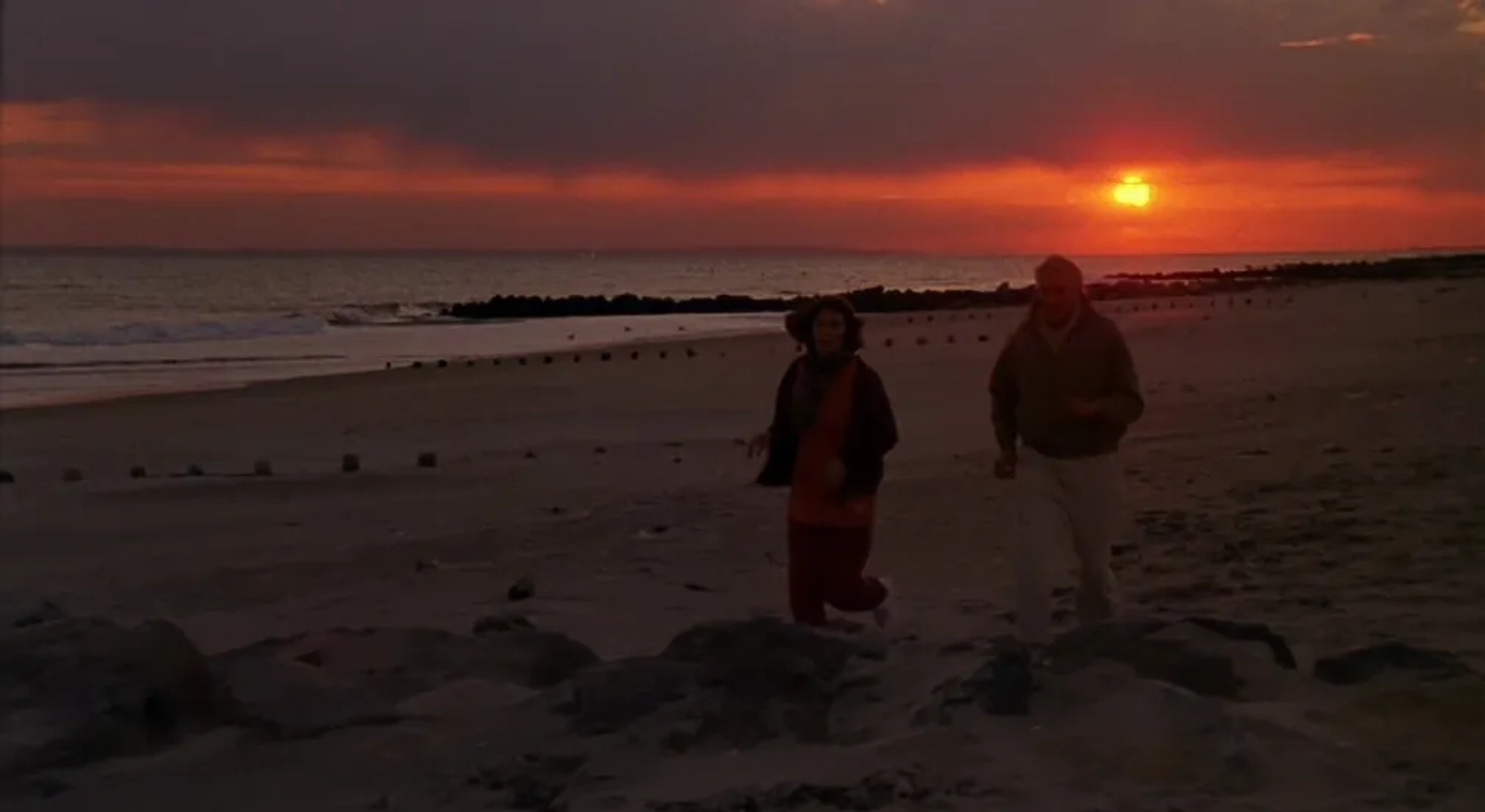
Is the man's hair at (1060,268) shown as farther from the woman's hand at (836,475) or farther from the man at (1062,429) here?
the woman's hand at (836,475)

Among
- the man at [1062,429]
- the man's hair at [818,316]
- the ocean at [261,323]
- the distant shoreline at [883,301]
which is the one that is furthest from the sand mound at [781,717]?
the distant shoreline at [883,301]

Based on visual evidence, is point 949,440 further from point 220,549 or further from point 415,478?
point 220,549

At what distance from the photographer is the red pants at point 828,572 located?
7.11m

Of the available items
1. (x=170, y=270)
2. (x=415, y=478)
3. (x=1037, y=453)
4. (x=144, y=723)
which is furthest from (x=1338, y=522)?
(x=170, y=270)

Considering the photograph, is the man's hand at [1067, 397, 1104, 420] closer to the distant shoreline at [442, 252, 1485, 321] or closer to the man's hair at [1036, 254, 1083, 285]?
the man's hair at [1036, 254, 1083, 285]

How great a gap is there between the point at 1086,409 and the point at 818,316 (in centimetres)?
127

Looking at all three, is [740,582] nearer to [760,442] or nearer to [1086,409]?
[760,442]

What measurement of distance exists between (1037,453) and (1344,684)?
1.47 m

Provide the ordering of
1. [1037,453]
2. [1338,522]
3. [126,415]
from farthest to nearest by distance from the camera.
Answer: [126,415] → [1338,522] → [1037,453]

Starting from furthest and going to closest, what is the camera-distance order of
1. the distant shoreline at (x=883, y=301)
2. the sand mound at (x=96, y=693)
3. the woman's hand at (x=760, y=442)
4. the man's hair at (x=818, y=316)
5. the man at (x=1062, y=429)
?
1. the distant shoreline at (x=883, y=301)
2. the woman's hand at (x=760, y=442)
3. the man's hair at (x=818, y=316)
4. the man at (x=1062, y=429)
5. the sand mound at (x=96, y=693)

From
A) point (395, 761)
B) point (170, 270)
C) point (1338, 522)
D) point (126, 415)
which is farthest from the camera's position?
point (170, 270)

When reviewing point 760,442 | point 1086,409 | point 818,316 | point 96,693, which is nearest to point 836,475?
point 760,442

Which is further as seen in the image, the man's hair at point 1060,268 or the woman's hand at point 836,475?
the woman's hand at point 836,475

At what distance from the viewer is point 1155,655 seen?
587cm
